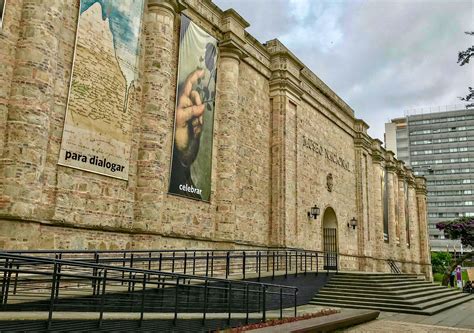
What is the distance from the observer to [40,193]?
344 inches

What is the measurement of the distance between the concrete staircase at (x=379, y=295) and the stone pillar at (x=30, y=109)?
33.1 ft

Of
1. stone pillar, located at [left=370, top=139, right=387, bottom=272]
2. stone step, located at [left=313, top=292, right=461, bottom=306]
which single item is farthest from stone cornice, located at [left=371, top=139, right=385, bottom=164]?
stone step, located at [left=313, top=292, right=461, bottom=306]

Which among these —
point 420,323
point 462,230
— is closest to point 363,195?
point 462,230

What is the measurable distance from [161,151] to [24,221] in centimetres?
451

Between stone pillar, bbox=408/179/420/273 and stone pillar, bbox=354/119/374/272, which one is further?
stone pillar, bbox=408/179/420/273

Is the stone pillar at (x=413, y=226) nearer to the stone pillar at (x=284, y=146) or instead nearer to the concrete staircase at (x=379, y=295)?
the concrete staircase at (x=379, y=295)

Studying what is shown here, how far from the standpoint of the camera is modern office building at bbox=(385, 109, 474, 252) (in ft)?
277

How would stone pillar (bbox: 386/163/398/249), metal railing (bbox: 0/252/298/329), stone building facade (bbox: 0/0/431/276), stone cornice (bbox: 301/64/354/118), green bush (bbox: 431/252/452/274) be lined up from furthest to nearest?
1. green bush (bbox: 431/252/452/274)
2. stone pillar (bbox: 386/163/398/249)
3. stone cornice (bbox: 301/64/354/118)
4. stone building facade (bbox: 0/0/431/276)
5. metal railing (bbox: 0/252/298/329)

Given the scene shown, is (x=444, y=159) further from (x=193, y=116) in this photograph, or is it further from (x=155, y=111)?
(x=155, y=111)

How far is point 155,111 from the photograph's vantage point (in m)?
12.0

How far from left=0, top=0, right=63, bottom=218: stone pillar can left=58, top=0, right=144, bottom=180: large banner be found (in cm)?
70

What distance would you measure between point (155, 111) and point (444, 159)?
89.5 m

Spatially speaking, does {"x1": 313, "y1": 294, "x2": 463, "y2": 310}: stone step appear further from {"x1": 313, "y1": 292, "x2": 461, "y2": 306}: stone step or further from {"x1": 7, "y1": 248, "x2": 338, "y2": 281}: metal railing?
{"x1": 7, "y1": 248, "x2": 338, "y2": 281}: metal railing

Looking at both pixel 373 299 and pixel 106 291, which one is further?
pixel 373 299
